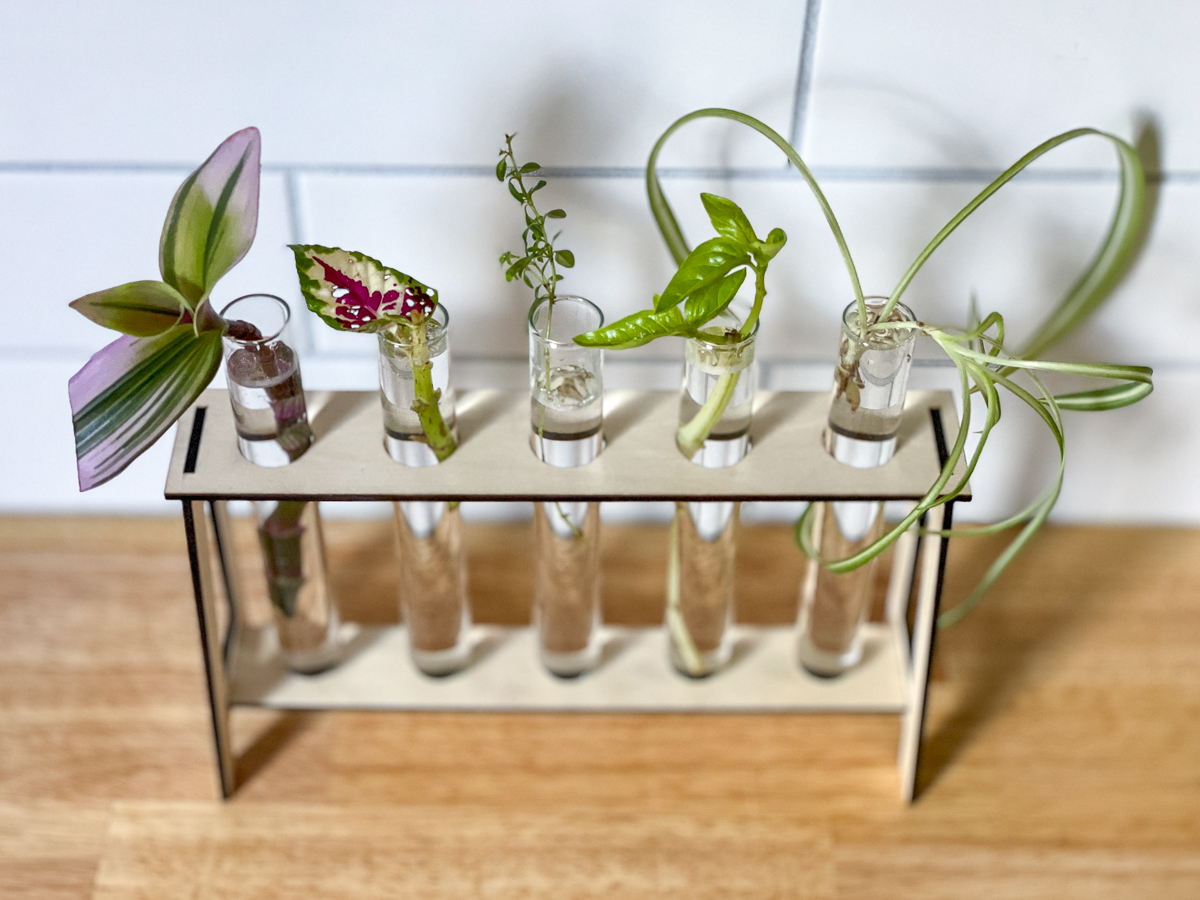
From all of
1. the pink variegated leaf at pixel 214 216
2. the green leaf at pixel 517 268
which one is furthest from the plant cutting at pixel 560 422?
the pink variegated leaf at pixel 214 216

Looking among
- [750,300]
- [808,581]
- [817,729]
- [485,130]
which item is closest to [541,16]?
[485,130]

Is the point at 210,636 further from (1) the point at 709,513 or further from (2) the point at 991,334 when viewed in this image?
(2) the point at 991,334

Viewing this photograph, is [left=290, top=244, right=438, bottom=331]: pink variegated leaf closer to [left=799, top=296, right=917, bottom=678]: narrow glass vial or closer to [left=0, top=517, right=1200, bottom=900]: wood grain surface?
[left=799, top=296, right=917, bottom=678]: narrow glass vial

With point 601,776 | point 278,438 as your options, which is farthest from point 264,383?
point 601,776

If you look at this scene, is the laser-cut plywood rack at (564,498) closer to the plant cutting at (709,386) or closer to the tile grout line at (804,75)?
the plant cutting at (709,386)

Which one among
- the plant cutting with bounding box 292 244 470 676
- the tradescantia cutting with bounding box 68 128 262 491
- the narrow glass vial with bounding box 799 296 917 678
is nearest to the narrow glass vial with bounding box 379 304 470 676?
the plant cutting with bounding box 292 244 470 676
